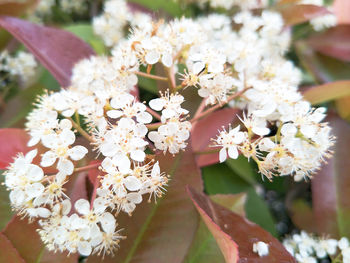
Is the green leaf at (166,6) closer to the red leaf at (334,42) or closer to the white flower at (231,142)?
the red leaf at (334,42)

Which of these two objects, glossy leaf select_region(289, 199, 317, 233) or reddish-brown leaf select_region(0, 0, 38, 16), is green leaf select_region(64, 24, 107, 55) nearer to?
reddish-brown leaf select_region(0, 0, 38, 16)

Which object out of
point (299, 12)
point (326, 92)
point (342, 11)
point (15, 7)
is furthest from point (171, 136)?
point (342, 11)

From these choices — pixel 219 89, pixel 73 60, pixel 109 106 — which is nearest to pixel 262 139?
pixel 219 89

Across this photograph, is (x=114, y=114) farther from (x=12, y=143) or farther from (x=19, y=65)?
(x=19, y=65)

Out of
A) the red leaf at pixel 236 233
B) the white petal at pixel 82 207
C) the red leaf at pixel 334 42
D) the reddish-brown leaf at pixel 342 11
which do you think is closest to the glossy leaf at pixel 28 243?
the white petal at pixel 82 207

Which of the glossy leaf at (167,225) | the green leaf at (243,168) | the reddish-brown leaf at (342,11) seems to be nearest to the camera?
the glossy leaf at (167,225)

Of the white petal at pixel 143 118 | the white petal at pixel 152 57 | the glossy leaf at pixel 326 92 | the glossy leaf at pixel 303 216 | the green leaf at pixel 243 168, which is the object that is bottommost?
the glossy leaf at pixel 303 216
